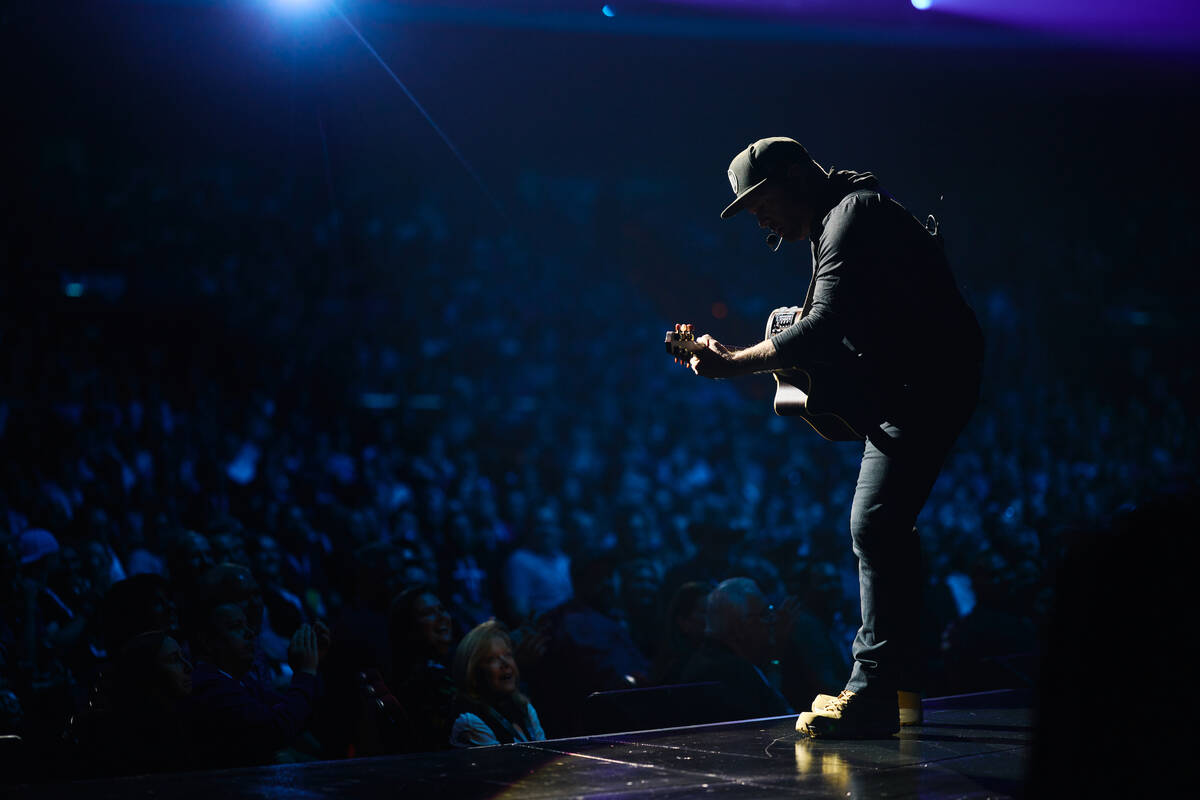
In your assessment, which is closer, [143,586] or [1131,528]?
[1131,528]

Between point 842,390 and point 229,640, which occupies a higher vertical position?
point 842,390

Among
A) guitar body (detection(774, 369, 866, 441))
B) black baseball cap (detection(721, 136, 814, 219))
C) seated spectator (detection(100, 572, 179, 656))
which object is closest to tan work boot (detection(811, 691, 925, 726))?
guitar body (detection(774, 369, 866, 441))

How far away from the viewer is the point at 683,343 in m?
2.66

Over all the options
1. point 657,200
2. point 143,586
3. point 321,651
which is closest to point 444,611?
point 321,651

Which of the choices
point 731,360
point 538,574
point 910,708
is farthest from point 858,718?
point 538,574

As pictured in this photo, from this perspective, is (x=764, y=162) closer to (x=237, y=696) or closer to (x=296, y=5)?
(x=237, y=696)

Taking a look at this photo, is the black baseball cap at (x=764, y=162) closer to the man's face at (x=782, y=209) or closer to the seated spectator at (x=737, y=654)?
the man's face at (x=782, y=209)

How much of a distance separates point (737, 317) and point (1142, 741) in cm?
1337

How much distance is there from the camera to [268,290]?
1253 centimetres

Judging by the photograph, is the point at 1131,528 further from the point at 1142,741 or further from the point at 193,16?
the point at 193,16

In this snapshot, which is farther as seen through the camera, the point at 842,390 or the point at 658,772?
the point at 842,390

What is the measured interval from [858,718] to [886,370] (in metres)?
0.86

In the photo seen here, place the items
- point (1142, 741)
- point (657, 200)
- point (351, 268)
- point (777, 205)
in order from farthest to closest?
point (657, 200), point (351, 268), point (777, 205), point (1142, 741)

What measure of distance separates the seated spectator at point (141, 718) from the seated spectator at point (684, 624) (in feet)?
6.74
